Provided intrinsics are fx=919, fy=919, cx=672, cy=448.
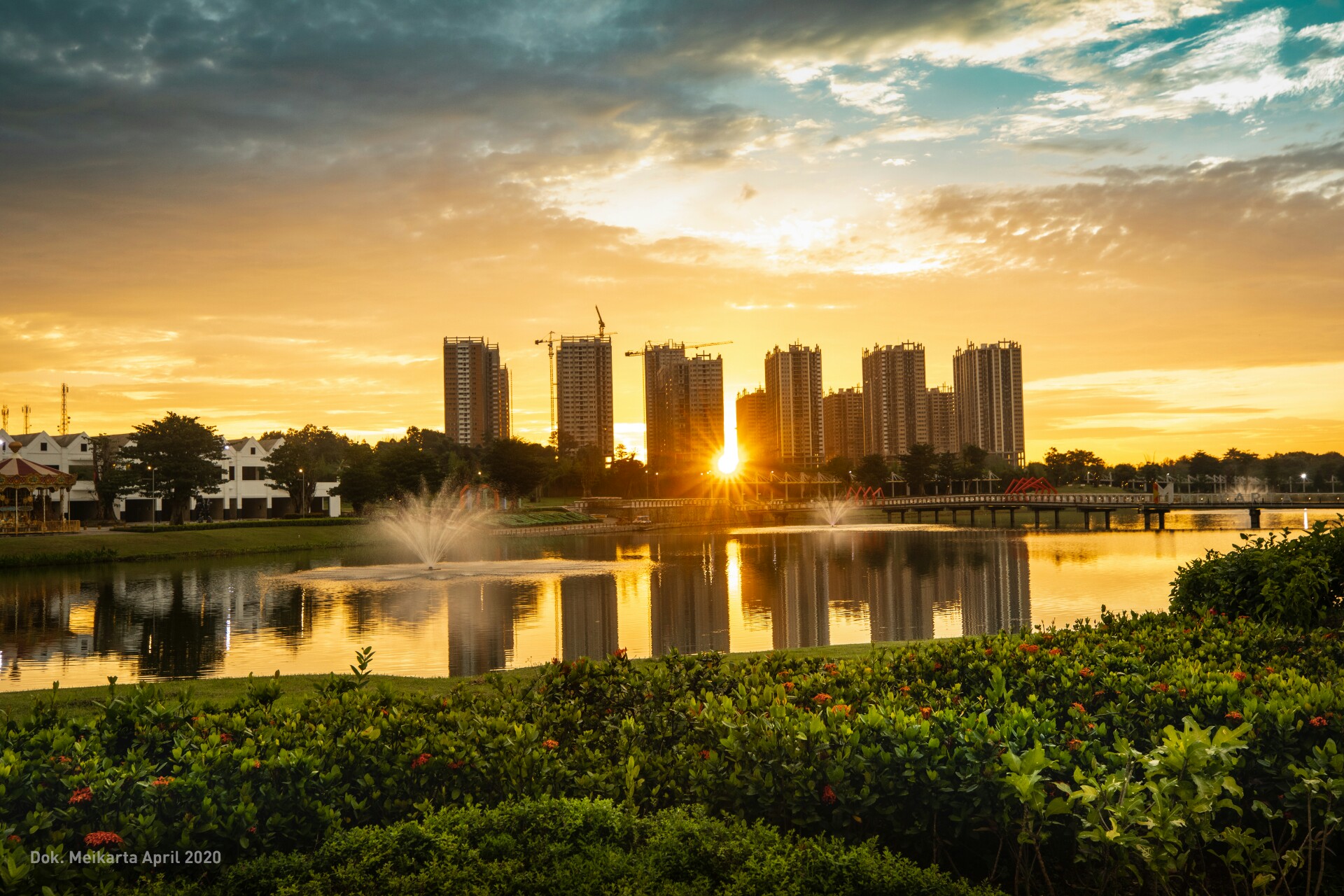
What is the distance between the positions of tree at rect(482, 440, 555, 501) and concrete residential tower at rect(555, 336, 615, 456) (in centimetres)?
7548

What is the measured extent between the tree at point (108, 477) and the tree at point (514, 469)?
37.8 metres

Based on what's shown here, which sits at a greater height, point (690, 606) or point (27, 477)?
point (27, 477)

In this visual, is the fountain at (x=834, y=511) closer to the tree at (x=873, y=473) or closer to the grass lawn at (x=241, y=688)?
the tree at (x=873, y=473)

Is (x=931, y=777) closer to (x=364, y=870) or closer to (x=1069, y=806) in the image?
(x=1069, y=806)

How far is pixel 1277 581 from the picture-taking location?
11.7 m

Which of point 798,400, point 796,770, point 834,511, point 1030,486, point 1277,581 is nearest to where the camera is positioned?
point 796,770

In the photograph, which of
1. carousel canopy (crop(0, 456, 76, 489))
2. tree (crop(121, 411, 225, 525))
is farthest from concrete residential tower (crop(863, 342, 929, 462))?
carousel canopy (crop(0, 456, 76, 489))

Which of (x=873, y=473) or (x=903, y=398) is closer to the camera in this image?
(x=873, y=473)

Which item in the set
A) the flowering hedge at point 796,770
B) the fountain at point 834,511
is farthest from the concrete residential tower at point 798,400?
the flowering hedge at point 796,770

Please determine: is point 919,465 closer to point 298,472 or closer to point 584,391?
point 584,391

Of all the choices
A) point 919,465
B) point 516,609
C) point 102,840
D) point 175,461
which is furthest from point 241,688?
point 919,465

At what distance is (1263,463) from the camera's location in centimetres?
16775

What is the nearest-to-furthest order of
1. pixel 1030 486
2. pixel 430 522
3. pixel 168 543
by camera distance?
pixel 168 543
pixel 430 522
pixel 1030 486

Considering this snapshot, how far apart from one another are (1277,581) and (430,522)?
67273mm
